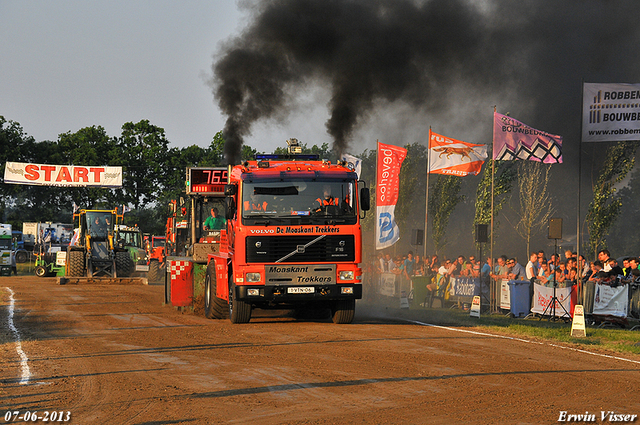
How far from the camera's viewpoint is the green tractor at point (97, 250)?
32312 mm

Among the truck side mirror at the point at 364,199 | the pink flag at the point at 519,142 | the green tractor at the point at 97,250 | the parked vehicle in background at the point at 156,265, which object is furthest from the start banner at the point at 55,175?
the truck side mirror at the point at 364,199

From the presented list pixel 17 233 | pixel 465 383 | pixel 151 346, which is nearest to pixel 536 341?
pixel 465 383

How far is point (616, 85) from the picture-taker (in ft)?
56.2

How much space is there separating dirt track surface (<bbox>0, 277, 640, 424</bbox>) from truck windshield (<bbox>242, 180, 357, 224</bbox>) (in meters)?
2.26

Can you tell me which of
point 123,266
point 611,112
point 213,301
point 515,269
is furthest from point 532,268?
point 123,266

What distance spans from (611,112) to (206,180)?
1022cm

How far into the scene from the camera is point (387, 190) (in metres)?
25.7

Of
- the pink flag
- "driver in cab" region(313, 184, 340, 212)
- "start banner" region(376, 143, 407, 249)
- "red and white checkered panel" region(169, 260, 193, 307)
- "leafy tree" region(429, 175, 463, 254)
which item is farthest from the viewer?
"leafy tree" region(429, 175, 463, 254)

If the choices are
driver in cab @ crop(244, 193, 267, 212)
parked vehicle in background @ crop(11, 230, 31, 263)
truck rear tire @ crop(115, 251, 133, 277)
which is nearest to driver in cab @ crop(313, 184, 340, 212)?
driver in cab @ crop(244, 193, 267, 212)

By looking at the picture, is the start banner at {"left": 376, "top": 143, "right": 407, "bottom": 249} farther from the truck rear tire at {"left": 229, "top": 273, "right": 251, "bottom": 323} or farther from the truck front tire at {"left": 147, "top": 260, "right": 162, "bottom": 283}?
the truck front tire at {"left": 147, "top": 260, "right": 162, "bottom": 283}

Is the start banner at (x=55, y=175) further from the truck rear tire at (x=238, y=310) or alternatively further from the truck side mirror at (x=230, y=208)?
the truck side mirror at (x=230, y=208)

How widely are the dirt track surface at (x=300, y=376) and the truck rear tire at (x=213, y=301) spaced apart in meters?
1.07

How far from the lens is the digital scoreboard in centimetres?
1841

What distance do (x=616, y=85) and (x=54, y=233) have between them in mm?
55904
